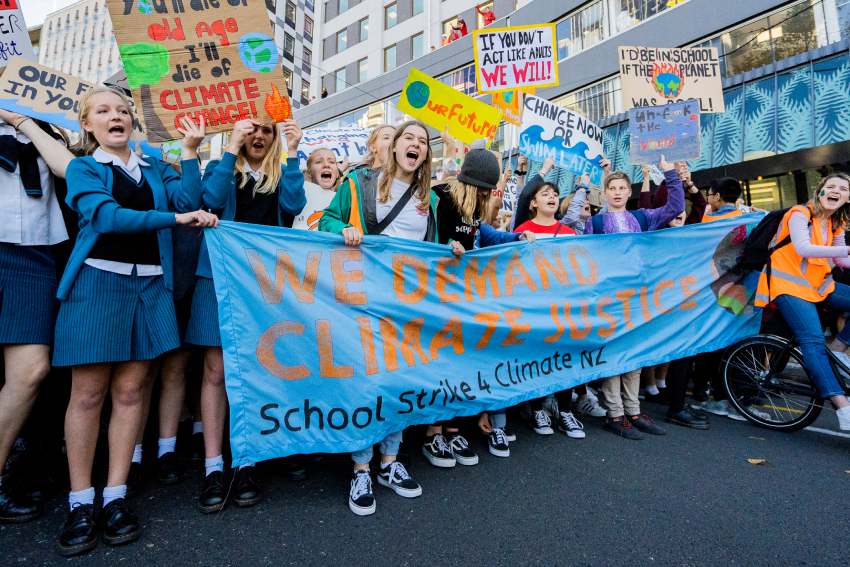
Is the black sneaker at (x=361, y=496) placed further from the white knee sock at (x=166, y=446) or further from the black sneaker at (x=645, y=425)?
the black sneaker at (x=645, y=425)

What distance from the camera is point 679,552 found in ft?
6.67

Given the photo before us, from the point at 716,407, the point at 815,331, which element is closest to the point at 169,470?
the point at 716,407

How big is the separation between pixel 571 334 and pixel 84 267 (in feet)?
9.97

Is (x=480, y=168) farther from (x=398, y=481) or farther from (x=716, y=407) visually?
(x=716, y=407)

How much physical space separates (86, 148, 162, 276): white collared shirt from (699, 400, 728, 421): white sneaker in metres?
4.51

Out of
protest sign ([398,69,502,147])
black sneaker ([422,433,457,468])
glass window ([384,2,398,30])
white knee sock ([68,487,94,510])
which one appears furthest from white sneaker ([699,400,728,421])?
glass window ([384,2,398,30])

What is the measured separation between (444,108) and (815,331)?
3956mm

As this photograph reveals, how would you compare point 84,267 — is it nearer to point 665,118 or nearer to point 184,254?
point 184,254

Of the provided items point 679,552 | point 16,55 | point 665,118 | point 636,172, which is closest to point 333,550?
point 679,552

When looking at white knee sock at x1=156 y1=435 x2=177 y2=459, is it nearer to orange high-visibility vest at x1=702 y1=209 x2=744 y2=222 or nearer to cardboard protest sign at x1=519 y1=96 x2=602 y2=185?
cardboard protest sign at x1=519 y1=96 x2=602 y2=185

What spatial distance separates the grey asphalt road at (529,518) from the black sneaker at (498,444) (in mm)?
49

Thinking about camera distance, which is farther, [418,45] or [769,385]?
[418,45]

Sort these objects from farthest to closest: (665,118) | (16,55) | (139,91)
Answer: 1. (665,118)
2. (16,55)
3. (139,91)

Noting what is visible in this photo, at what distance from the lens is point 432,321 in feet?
9.71
